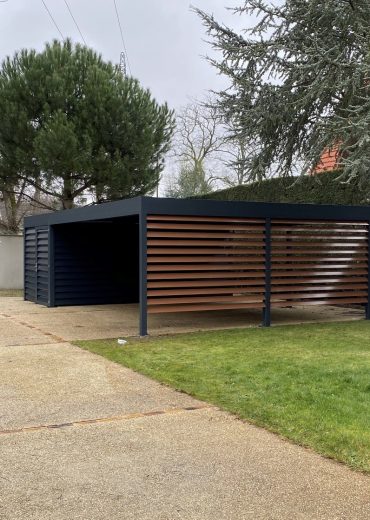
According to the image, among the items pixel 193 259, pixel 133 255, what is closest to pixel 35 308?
pixel 133 255

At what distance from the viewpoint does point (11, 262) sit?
19891 mm

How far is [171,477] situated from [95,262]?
11.0 metres

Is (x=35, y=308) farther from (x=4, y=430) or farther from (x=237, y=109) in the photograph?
(x=4, y=430)

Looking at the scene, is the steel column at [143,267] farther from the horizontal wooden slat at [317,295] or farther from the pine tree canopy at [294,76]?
the pine tree canopy at [294,76]

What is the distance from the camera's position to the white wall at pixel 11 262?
1972 cm

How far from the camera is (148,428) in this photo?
4.61 metres

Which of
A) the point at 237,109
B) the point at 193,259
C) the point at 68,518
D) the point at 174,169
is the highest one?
the point at 174,169

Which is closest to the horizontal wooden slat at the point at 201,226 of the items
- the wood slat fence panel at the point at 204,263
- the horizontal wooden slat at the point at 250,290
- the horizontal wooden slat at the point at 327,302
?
the wood slat fence panel at the point at 204,263

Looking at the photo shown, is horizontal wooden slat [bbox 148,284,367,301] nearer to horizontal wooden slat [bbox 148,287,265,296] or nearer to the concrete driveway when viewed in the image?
horizontal wooden slat [bbox 148,287,265,296]

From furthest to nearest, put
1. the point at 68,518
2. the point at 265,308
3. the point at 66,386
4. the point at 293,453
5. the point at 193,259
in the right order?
the point at 265,308
the point at 193,259
the point at 66,386
the point at 293,453
the point at 68,518

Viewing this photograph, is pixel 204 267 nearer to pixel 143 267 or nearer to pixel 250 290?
pixel 250 290

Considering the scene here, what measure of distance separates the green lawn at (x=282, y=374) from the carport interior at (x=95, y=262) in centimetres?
545

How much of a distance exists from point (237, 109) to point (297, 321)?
417 centimetres

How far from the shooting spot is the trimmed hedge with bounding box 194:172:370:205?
512 inches
